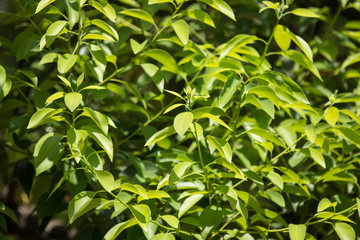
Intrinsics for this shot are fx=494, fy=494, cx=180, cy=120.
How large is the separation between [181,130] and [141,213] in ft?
0.62

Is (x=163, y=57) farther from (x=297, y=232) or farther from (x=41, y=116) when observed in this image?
(x=297, y=232)

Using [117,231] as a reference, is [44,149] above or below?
above

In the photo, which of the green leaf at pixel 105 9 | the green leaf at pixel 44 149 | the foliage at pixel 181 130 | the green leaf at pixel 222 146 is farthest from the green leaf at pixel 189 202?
the green leaf at pixel 105 9

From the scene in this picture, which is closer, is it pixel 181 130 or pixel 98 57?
pixel 181 130

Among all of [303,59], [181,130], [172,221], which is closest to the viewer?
[181,130]

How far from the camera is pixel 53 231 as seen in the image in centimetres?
187

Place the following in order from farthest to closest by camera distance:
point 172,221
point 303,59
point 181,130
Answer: point 303,59 → point 172,221 → point 181,130

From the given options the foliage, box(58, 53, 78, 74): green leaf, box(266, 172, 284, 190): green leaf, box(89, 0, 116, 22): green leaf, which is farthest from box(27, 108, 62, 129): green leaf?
box(266, 172, 284, 190): green leaf

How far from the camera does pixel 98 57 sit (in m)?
1.05

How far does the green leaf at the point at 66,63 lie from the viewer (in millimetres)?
997

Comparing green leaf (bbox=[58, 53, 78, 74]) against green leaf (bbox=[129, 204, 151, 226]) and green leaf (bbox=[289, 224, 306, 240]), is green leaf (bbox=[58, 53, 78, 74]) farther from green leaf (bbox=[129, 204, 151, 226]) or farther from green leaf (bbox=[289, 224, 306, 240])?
green leaf (bbox=[289, 224, 306, 240])

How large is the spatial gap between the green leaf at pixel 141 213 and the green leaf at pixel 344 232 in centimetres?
40

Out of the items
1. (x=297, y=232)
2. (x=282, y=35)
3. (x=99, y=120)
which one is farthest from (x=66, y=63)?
(x=297, y=232)

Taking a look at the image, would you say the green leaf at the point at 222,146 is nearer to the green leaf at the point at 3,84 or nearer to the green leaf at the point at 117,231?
the green leaf at the point at 117,231
